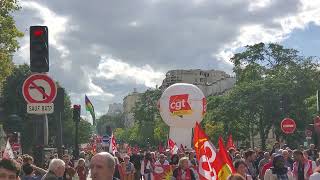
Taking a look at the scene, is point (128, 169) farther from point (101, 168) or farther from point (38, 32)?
point (101, 168)

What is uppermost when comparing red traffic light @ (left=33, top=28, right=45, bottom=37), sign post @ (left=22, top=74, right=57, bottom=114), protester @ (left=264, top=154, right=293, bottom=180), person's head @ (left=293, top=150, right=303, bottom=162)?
red traffic light @ (left=33, top=28, right=45, bottom=37)

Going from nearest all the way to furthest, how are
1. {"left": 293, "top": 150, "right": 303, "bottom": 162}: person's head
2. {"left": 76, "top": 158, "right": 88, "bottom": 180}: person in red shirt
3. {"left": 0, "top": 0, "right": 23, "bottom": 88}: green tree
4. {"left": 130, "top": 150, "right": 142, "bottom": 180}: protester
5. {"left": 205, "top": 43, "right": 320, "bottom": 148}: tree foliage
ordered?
{"left": 293, "top": 150, "right": 303, "bottom": 162}: person's head → {"left": 76, "top": 158, "right": 88, "bottom": 180}: person in red shirt → {"left": 130, "top": 150, "right": 142, "bottom": 180}: protester → {"left": 0, "top": 0, "right": 23, "bottom": 88}: green tree → {"left": 205, "top": 43, "right": 320, "bottom": 148}: tree foliage

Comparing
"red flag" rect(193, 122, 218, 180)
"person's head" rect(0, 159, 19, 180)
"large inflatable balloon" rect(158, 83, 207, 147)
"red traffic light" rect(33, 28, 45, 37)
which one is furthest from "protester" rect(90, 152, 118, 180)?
"large inflatable balloon" rect(158, 83, 207, 147)

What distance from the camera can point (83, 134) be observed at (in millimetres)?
109750

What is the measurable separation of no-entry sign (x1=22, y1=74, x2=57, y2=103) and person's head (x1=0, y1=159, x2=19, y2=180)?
524 cm

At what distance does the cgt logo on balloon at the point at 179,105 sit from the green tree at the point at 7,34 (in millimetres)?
9467

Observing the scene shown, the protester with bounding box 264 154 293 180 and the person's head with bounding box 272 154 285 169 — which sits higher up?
the person's head with bounding box 272 154 285 169

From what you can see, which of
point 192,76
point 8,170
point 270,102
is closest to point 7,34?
point 8,170

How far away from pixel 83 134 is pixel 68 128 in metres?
18.7

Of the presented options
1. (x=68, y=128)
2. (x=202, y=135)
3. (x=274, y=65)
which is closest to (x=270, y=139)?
(x=274, y=65)

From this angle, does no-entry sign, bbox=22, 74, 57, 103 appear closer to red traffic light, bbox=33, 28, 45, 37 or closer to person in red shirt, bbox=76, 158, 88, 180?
red traffic light, bbox=33, 28, 45, 37

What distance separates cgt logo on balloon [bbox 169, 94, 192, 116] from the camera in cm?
3678

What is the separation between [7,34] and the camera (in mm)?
32562

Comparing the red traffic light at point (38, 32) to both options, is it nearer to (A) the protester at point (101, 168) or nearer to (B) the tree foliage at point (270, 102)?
(A) the protester at point (101, 168)
